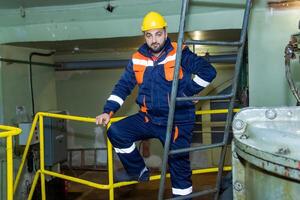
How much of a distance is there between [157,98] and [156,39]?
392mm

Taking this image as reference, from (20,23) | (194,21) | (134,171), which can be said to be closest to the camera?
(134,171)

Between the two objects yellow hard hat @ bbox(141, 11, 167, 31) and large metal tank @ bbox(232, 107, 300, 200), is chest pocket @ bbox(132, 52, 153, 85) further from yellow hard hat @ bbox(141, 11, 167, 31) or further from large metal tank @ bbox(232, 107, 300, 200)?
large metal tank @ bbox(232, 107, 300, 200)

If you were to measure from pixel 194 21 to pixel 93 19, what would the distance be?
0.99 metres

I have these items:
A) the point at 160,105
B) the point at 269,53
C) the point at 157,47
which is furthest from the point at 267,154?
the point at 269,53

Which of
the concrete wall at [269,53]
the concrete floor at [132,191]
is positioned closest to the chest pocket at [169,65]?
the concrete wall at [269,53]

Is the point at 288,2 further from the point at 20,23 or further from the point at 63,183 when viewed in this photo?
the point at 63,183

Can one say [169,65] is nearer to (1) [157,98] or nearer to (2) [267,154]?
(1) [157,98]

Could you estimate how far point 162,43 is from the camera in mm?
2387

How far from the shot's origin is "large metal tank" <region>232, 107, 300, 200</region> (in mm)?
1087

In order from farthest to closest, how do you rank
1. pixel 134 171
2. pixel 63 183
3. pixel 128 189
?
pixel 128 189
pixel 63 183
pixel 134 171

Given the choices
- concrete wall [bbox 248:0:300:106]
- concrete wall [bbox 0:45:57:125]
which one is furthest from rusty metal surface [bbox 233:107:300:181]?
concrete wall [bbox 0:45:57:125]

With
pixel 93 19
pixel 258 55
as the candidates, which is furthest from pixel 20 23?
pixel 258 55

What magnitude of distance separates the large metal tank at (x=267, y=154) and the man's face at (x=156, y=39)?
42.0 inches

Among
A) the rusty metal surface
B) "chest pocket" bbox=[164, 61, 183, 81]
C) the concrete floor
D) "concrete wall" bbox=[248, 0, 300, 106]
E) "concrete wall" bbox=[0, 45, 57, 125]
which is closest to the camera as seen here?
the rusty metal surface
